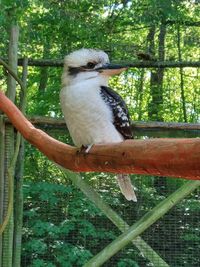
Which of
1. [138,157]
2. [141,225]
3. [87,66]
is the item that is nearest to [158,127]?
[141,225]

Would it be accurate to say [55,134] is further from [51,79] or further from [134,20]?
[134,20]

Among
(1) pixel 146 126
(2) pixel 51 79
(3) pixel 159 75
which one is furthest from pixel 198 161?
(3) pixel 159 75

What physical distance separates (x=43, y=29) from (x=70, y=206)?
166cm

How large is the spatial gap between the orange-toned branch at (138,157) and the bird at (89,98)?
1.68 feet

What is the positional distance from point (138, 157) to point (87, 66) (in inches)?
42.2

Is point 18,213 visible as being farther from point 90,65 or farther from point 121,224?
point 90,65

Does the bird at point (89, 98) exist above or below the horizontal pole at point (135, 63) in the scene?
below

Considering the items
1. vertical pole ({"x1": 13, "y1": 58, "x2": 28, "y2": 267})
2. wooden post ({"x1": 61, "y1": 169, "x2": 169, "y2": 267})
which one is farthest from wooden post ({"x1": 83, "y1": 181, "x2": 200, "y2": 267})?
vertical pole ({"x1": 13, "y1": 58, "x2": 28, "y2": 267})

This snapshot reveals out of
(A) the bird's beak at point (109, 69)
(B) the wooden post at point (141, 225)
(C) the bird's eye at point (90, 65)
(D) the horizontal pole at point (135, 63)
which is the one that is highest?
(D) the horizontal pole at point (135, 63)

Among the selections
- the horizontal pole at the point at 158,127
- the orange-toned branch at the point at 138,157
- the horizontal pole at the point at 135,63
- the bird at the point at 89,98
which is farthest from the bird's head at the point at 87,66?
the horizontal pole at the point at 135,63

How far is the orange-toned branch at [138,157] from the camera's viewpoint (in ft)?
2.98

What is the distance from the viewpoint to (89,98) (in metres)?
1.97

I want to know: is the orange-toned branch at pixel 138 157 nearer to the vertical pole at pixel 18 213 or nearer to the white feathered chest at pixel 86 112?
the white feathered chest at pixel 86 112

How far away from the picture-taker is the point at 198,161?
0.87 metres
